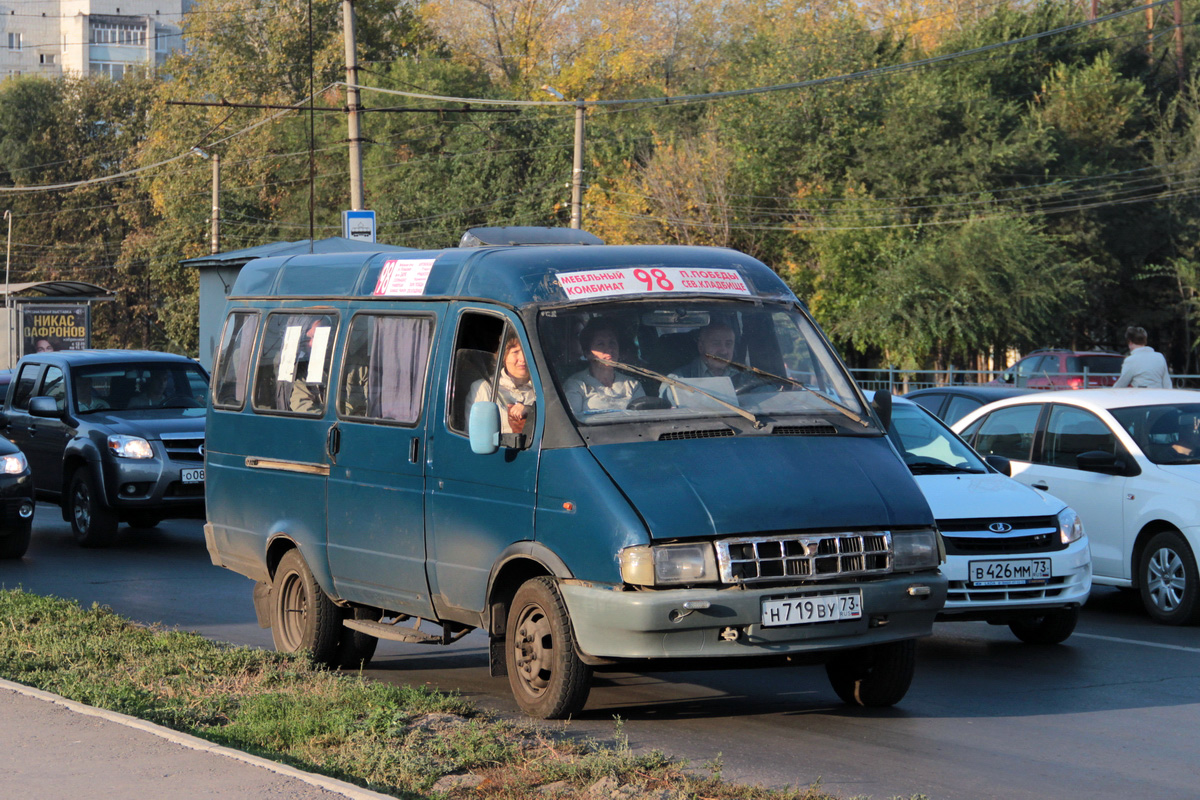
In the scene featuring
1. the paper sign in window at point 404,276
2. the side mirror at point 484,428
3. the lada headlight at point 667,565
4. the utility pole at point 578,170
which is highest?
the utility pole at point 578,170

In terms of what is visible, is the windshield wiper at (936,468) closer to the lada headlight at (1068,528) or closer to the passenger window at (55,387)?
the lada headlight at (1068,528)

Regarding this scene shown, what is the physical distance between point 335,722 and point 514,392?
1681 mm

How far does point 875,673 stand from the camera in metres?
6.96

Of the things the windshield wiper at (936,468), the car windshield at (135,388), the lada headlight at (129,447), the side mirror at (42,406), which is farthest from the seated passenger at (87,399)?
the windshield wiper at (936,468)

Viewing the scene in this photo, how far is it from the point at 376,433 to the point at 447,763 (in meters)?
2.38

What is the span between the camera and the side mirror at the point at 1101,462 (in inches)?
402

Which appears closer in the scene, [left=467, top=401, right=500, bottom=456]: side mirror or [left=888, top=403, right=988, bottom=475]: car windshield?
[left=467, top=401, right=500, bottom=456]: side mirror

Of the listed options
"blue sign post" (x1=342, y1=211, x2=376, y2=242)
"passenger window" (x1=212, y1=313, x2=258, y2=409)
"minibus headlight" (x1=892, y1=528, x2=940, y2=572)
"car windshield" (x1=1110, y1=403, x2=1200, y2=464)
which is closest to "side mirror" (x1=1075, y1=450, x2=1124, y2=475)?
"car windshield" (x1=1110, y1=403, x2=1200, y2=464)

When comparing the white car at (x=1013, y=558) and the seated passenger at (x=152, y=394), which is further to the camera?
the seated passenger at (x=152, y=394)

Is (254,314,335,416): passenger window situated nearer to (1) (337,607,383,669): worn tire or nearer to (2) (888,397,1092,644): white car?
(1) (337,607,383,669): worn tire

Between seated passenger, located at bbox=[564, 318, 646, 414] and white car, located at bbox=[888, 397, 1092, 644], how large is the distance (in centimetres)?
256

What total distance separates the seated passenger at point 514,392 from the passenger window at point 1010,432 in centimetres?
564

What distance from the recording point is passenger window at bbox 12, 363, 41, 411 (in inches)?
631

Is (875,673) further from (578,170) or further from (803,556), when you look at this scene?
Result: (578,170)
